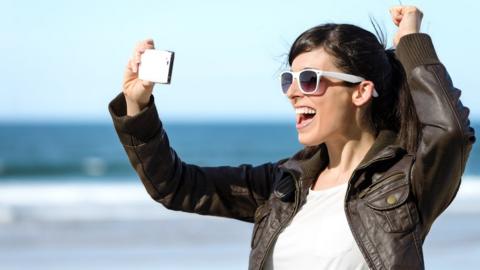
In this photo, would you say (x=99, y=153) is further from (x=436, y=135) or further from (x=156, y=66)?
(x=436, y=135)

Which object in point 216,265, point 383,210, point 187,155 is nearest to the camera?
point 383,210

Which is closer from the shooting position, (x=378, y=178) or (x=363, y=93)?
(x=378, y=178)

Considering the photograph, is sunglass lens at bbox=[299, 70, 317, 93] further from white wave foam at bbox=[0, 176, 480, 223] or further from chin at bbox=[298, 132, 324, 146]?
white wave foam at bbox=[0, 176, 480, 223]

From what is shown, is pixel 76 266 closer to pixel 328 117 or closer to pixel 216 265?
pixel 216 265

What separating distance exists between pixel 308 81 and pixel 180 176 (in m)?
0.52

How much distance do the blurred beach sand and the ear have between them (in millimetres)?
5098

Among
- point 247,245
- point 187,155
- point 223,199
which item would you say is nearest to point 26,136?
point 187,155

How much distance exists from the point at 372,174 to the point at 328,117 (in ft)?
0.72

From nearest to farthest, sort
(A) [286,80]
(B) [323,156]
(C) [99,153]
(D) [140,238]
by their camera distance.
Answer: (A) [286,80] < (B) [323,156] < (D) [140,238] < (C) [99,153]

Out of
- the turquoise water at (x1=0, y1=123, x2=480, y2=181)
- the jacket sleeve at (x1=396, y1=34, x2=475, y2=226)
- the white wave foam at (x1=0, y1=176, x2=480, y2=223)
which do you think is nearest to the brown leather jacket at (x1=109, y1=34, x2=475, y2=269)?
the jacket sleeve at (x1=396, y1=34, x2=475, y2=226)

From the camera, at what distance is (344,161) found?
2.80 meters

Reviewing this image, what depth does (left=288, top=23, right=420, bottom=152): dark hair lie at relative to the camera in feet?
8.89

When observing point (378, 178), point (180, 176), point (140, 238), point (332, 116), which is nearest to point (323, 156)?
point (332, 116)

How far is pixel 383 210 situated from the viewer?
2.52 meters
